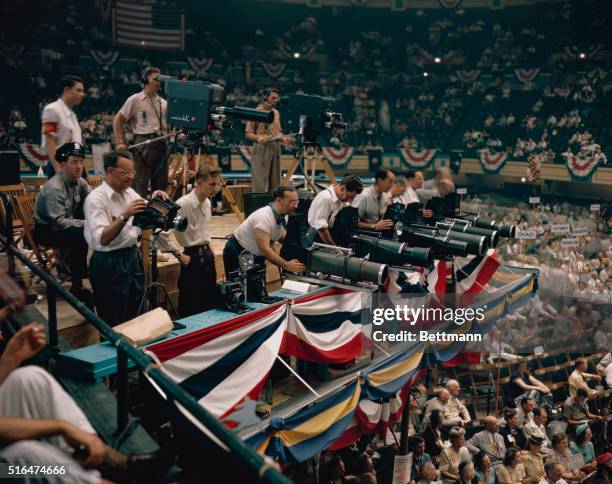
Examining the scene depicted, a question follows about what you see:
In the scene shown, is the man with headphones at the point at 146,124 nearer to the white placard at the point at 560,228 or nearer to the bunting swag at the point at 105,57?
the white placard at the point at 560,228

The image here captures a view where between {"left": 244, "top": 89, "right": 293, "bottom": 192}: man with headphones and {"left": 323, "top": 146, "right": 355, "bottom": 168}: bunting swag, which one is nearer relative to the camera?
{"left": 244, "top": 89, "right": 293, "bottom": 192}: man with headphones

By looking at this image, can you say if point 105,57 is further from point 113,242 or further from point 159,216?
point 159,216

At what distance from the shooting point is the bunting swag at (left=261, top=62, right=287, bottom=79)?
20219mm

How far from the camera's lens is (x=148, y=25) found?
684 inches

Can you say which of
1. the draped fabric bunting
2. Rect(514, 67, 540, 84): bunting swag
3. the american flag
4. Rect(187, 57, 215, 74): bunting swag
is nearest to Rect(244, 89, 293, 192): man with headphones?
the draped fabric bunting

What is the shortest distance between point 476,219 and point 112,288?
15.4 ft

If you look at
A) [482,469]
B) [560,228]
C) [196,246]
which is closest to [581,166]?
[560,228]

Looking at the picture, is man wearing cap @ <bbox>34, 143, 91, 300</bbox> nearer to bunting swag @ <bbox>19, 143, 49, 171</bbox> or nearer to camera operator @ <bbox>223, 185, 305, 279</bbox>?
camera operator @ <bbox>223, 185, 305, 279</bbox>

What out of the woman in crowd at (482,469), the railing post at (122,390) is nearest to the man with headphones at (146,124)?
the railing post at (122,390)

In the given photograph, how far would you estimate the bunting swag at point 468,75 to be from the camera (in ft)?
70.5

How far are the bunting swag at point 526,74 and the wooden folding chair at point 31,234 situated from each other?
736 inches

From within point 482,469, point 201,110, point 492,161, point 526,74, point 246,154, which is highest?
point 526,74

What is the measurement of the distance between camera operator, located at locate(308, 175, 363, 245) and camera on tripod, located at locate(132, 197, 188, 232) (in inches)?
77.5

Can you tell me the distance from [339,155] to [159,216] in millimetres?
14629
